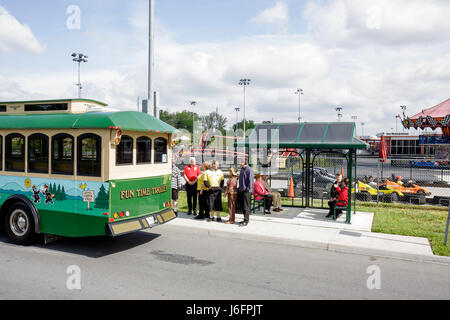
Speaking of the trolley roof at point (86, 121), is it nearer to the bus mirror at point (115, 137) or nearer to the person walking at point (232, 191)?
the bus mirror at point (115, 137)

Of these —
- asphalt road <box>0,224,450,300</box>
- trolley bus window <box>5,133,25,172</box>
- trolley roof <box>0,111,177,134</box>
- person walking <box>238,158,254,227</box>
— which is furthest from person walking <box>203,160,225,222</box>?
trolley bus window <box>5,133,25,172</box>

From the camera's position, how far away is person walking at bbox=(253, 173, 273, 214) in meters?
12.0

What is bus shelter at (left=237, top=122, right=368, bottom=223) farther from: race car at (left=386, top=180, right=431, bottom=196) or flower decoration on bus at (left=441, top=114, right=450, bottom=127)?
race car at (left=386, top=180, right=431, bottom=196)

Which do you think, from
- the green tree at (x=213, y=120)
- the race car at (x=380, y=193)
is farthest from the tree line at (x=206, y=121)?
the race car at (x=380, y=193)

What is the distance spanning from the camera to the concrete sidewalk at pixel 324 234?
7891 mm

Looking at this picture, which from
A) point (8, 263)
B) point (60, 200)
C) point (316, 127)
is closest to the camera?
point (8, 263)

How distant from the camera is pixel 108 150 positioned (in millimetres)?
6992

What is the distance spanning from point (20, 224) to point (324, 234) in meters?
7.23

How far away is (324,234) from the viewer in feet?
30.4

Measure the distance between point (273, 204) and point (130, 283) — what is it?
291 inches

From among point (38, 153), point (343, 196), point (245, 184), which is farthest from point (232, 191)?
point (38, 153)
